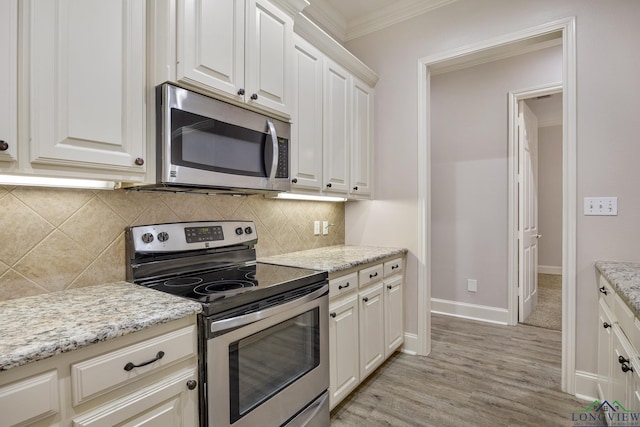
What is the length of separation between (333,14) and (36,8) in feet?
7.91

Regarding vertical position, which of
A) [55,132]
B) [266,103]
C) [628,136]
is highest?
[266,103]

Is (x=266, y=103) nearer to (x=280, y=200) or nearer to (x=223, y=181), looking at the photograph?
(x=223, y=181)

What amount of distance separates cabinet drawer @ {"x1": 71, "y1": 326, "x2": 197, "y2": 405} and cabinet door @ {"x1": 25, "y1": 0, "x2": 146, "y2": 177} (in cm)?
65

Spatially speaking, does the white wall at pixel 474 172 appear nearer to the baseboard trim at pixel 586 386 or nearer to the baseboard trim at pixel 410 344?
the baseboard trim at pixel 410 344

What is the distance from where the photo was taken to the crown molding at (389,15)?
2744mm

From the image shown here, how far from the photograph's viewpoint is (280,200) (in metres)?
2.40

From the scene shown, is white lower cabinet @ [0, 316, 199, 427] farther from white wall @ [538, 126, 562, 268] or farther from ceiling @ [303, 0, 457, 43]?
white wall @ [538, 126, 562, 268]

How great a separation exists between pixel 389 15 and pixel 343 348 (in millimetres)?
2725

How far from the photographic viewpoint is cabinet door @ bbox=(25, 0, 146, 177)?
108cm

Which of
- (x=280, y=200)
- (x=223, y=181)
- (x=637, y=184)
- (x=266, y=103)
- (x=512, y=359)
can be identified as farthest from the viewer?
(x=512, y=359)

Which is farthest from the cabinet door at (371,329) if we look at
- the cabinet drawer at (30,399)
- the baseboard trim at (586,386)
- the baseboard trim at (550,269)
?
the baseboard trim at (550,269)

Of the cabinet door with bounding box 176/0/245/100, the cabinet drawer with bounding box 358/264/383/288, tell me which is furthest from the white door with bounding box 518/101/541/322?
the cabinet door with bounding box 176/0/245/100

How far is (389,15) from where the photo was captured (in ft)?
9.55

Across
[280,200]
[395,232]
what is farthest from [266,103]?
[395,232]
